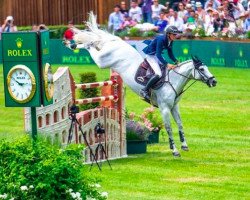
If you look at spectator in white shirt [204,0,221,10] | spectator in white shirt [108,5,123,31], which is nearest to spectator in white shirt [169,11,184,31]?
spectator in white shirt [204,0,221,10]

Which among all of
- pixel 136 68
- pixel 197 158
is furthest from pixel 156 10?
pixel 197 158

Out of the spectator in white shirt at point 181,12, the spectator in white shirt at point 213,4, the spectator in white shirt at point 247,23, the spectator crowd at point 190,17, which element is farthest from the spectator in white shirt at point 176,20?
the spectator in white shirt at point 247,23

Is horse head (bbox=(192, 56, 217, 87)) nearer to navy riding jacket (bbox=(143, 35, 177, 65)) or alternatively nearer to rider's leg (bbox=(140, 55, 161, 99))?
navy riding jacket (bbox=(143, 35, 177, 65))

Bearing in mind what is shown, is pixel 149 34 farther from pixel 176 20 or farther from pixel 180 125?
pixel 180 125

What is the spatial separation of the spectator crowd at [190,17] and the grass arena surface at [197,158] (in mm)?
4269

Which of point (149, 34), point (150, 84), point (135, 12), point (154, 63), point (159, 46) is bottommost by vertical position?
point (149, 34)

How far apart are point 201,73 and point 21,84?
7.45 metres

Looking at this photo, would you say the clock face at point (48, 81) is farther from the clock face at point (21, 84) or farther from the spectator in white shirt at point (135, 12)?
the spectator in white shirt at point (135, 12)

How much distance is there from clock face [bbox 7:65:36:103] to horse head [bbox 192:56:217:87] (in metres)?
7.21

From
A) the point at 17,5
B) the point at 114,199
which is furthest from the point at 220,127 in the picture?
the point at 17,5

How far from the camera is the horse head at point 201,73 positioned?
76.7 feet

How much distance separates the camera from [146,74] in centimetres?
2345

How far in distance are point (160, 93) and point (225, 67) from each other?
1527cm

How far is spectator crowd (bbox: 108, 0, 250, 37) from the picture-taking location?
39.2 metres
